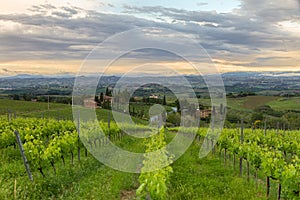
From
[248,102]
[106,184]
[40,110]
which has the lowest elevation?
[40,110]

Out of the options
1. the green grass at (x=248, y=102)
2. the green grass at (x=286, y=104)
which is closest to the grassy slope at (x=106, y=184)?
the green grass at (x=248, y=102)

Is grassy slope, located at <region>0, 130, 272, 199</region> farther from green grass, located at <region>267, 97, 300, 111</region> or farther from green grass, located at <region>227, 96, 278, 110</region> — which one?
green grass, located at <region>267, 97, 300, 111</region>

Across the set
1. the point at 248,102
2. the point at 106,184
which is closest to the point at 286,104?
the point at 248,102

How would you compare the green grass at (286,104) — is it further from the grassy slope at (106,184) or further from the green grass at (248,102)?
the grassy slope at (106,184)

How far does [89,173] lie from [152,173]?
4.99 meters

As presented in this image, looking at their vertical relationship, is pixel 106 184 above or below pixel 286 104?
above

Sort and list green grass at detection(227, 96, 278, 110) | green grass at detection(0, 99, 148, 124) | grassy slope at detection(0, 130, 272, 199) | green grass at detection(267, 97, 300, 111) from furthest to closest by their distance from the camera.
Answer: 1. green grass at detection(267, 97, 300, 111)
2. green grass at detection(227, 96, 278, 110)
3. green grass at detection(0, 99, 148, 124)
4. grassy slope at detection(0, 130, 272, 199)

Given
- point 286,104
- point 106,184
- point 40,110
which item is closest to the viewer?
point 106,184

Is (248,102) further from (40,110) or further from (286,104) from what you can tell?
(40,110)

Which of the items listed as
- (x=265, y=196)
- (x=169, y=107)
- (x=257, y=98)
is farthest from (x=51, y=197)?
(x=257, y=98)

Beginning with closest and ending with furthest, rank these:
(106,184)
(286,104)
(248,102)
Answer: (106,184), (248,102), (286,104)

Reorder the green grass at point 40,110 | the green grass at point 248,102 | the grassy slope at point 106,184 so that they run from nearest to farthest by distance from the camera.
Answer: the grassy slope at point 106,184 → the green grass at point 40,110 → the green grass at point 248,102

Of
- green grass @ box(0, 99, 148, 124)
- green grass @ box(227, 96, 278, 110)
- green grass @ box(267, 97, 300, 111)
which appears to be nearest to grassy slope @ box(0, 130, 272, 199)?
green grass @ box(0, 99, 148, 124)

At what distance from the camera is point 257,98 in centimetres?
7838
